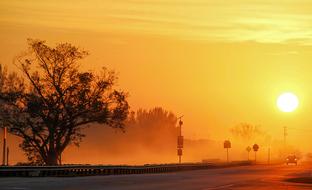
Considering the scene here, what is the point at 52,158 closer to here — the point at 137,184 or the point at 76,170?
the point at 76,170

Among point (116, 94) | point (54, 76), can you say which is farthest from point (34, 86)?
point (116, 94)

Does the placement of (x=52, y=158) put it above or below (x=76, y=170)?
above

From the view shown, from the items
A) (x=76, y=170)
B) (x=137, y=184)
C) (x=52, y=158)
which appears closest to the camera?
(x=137, y=184)

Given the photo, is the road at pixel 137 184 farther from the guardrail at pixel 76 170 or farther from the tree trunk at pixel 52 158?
the tree trunk at pixel 52 158

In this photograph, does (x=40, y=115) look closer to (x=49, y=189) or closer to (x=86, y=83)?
(x=86, y=83)

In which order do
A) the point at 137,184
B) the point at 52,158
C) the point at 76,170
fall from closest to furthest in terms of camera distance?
the point at 137,184, the point at 76,170, the point at 52,158

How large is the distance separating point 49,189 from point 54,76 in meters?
51.6

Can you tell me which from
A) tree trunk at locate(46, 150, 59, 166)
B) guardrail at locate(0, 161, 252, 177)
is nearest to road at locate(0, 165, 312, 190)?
guardrail at locate(0, 161, 252, 177)

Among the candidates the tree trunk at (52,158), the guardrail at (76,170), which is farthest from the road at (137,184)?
the tree trunk at (52,158)

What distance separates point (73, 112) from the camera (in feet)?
275

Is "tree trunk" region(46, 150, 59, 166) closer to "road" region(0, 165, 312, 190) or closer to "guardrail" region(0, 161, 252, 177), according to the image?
"guardrail" region(0, 161, 252, 177)

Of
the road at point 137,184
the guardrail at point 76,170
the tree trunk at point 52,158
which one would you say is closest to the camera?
the road at point 137,184

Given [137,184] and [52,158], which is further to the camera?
[52,158]

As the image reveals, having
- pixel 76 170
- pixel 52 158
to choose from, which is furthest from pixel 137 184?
pixel 52 158
